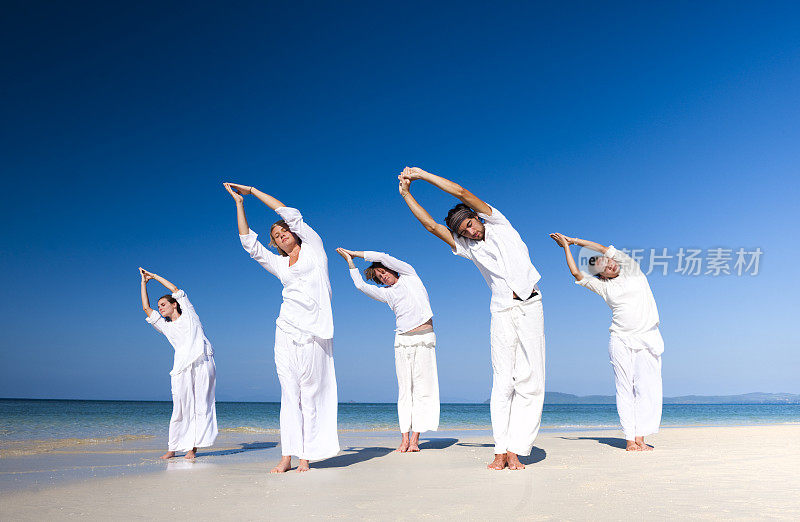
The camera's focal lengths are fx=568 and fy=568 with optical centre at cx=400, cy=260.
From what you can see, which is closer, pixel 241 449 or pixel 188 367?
pixel 188 367

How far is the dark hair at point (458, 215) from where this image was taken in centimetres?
501

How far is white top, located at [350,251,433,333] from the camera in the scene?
726 centimetres

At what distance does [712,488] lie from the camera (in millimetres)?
3822

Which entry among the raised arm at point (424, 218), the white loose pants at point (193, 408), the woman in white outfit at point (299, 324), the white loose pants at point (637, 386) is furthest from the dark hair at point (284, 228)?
the white loose pants at point (637, 386)

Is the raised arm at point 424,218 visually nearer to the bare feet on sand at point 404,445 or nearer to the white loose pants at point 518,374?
the white loose pants at point 518,374

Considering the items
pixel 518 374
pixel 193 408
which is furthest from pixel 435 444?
pixel 518 374

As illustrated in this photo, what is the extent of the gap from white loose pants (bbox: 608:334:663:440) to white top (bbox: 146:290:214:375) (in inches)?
207

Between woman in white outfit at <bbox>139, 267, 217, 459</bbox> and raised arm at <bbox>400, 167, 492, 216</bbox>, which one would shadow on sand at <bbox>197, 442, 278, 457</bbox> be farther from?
raised arm at <bbox>400, 167, 492, 216</bbox>

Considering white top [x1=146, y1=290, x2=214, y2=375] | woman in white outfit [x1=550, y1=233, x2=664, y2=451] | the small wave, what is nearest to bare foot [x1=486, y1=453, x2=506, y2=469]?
woman in white outfit [x1=550, y1=233, x2=664, y2=451]

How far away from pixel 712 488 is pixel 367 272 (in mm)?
4566

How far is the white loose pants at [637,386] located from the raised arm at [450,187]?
314 centimetres

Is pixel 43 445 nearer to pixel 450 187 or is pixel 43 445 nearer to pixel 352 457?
pixel 352 457

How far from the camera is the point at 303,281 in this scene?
18.1ft

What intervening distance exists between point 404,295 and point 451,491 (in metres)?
3.59
